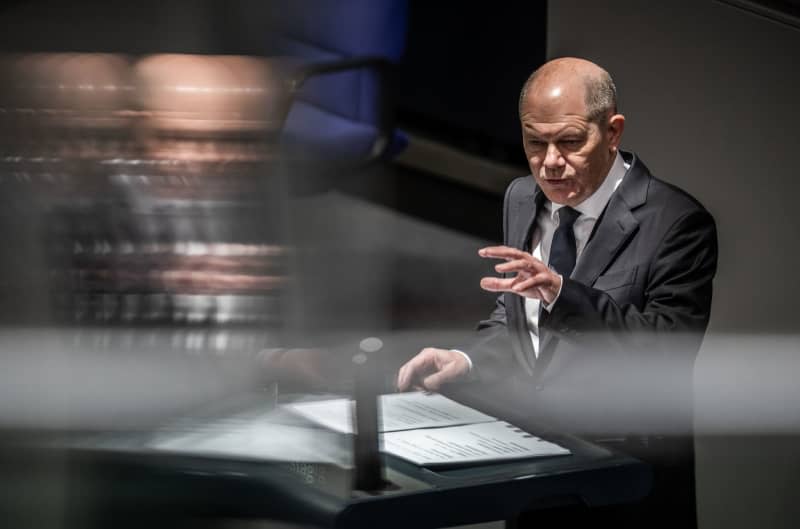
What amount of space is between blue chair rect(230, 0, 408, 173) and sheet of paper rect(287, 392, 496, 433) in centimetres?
53

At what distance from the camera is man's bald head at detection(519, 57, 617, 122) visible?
0.88m

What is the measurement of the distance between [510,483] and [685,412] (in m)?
0.39

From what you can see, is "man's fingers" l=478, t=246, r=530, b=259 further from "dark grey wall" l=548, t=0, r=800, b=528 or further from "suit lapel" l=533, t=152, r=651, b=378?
"dark grey wall" l=548, t=0, r=800, b=528

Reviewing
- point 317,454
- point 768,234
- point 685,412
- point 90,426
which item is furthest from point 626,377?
point 90,426

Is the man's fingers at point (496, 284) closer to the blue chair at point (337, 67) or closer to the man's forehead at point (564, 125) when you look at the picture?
the man's forehead at point (564, 125)

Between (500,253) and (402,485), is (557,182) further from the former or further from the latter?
(402,485)

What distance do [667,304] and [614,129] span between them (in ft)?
0.60

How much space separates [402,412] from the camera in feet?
2.83

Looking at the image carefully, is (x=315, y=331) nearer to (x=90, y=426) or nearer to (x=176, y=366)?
(x=176, y=366)

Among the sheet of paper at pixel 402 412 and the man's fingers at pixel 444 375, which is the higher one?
the man's fingers at pixel 444 375

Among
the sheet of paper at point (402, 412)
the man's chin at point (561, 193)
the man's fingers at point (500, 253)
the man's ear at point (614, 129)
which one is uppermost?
the man's ear at point (614, 129)

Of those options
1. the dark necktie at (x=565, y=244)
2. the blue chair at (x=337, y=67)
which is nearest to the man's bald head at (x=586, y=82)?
the dark necktie at (x=565, y=244)

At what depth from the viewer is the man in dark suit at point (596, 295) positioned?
2.89 feet

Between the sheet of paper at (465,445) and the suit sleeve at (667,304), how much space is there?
0.44 feet
